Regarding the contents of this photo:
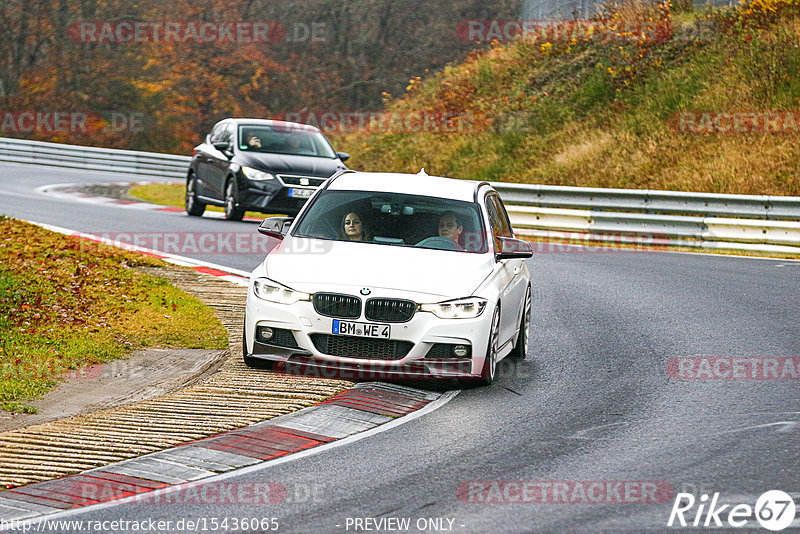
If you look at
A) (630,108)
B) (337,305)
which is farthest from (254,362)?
(630,108)

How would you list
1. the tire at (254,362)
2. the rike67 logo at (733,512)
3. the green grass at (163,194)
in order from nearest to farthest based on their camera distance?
the rike67 logo at (733,512), the tire at (254,362), the green grass at (163,194)

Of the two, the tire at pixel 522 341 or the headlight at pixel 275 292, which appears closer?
the headlight at pixel 275 292

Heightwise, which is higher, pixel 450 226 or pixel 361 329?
pixel 450 226

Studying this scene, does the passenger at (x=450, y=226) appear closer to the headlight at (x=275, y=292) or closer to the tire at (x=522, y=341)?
the tire at (x=522, y=341)

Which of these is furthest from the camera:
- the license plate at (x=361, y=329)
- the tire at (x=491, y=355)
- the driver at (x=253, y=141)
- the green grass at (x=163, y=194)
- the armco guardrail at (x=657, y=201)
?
the green grass at (x=163, y=194)

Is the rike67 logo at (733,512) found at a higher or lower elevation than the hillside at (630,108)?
lower

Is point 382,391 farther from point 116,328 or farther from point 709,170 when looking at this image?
point 709,170

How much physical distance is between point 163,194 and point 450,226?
2084cm

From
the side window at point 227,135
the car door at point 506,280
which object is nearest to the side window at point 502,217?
the car door at point 506,280

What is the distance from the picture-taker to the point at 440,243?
33.9 feet

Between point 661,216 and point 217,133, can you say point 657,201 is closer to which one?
point 661,216

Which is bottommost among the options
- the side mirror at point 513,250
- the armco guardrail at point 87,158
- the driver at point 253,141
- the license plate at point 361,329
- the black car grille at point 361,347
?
the armco guardrail at point 87,158

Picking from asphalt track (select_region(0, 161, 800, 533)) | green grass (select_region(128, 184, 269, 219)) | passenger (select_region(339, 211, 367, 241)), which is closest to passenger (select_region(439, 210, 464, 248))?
passenger (select_region(339, 211, 367, 241))

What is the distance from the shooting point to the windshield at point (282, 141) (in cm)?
2241
